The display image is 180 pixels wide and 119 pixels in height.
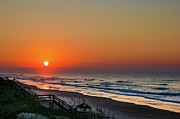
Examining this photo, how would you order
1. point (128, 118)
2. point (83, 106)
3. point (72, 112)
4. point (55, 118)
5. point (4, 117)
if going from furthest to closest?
point (128, 118) → point (83, 106) → point (72, 112) → point (55, 118) → point (4, 117)

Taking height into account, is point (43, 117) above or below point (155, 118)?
above

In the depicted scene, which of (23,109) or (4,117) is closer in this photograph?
(4,117)

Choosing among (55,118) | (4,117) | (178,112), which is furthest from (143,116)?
(4,117)

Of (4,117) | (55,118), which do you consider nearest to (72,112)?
(55,118)

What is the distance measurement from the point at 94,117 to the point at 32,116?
475cm

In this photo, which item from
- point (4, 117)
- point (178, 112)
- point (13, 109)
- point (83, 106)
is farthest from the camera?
point (178, 112)

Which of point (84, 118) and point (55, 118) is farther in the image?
point (84, 118)

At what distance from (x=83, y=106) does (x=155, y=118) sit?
424 inches

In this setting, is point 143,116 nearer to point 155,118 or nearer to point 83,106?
point 155,118

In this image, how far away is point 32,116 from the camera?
1360cm

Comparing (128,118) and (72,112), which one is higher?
(72,112)

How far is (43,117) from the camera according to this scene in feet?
45.1

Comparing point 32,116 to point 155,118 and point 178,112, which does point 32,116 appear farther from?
point 178,112

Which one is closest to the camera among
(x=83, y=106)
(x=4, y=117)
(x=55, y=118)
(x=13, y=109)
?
(x=4, y=117)
